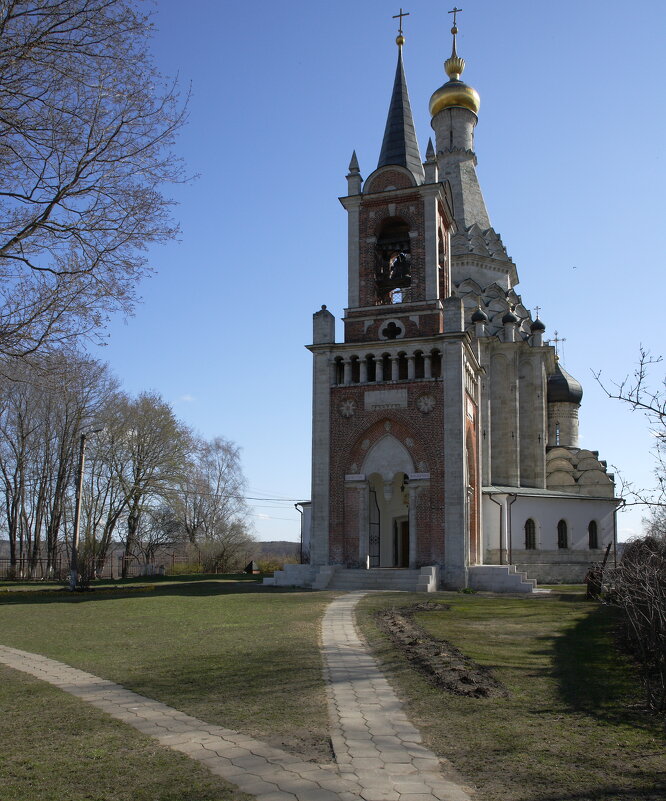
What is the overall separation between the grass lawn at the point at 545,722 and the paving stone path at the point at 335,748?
0.26 metres

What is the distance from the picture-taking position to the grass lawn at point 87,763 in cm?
501

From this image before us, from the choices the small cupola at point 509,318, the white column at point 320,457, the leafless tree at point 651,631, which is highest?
the small cupola at point 509,318

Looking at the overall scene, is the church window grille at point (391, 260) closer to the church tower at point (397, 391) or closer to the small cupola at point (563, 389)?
the church tower at point (397, 391)

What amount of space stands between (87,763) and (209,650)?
5.14 metres

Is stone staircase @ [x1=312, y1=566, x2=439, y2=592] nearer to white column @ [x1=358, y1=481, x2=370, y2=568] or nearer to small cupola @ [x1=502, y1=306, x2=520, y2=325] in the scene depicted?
white column @ [x1=358, y1=481, x2=370, y2=568]

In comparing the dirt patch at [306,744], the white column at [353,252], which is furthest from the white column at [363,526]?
the dirt patch at [306,744]

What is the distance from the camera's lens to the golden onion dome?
143 feet

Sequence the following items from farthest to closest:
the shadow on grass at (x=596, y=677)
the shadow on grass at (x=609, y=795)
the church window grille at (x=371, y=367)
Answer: the church window grille at (x=371, y=367), the shadow on grass at (x=596, y=677), the shadow on grass at (x=609, y=795)

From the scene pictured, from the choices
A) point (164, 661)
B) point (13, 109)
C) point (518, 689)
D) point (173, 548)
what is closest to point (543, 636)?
point (518, 689)

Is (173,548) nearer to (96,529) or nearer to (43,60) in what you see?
(96,529)

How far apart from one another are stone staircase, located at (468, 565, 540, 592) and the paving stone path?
53.3ft

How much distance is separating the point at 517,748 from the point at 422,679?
285 cm

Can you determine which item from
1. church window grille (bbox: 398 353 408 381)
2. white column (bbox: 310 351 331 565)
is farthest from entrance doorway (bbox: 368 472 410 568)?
church window grille (bbox: 398 353 408 381)

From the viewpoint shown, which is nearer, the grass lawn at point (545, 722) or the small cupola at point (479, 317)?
the grass lawn at point (545, 722)
